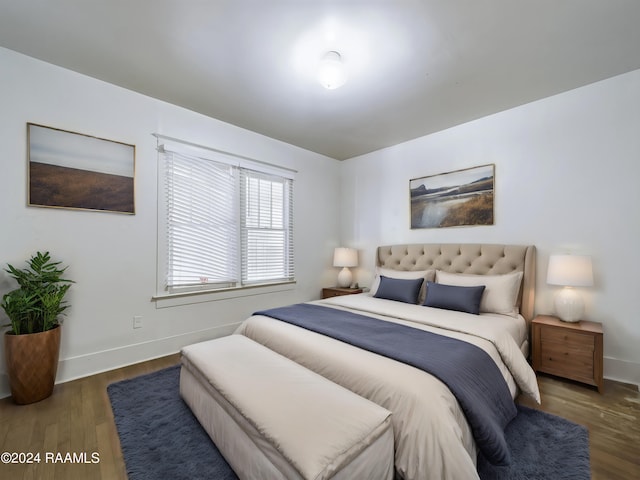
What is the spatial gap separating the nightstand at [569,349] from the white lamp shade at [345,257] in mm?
2300

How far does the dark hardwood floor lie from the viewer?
4.75 ft

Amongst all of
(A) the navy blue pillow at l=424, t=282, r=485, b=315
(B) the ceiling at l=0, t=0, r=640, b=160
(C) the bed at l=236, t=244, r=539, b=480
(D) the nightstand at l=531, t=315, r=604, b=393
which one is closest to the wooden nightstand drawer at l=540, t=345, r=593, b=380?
(D) the nightstand at l=531, t=315, r=604, b=393

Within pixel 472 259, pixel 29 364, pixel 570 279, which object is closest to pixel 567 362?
pixel 570 279

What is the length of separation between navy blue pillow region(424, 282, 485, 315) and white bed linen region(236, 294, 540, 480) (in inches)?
6.4

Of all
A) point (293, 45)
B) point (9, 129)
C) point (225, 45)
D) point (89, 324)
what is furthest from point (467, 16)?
point (89, 324)

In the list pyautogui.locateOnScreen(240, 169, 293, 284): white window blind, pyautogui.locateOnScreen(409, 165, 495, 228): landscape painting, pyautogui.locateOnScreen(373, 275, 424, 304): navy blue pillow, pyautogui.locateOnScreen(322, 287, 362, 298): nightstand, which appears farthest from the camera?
pyautogui.locateOnScreen(322, 287, 362, 298): nightstand

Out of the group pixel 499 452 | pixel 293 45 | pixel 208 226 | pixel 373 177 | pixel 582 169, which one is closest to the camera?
pixel 499 452

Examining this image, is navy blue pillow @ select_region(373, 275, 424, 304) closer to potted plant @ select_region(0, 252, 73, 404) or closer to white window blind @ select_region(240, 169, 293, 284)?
white window blind @ select_region(240, 169, 293, 284)

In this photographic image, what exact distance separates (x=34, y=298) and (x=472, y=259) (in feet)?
13.0

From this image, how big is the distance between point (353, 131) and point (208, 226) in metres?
2.14

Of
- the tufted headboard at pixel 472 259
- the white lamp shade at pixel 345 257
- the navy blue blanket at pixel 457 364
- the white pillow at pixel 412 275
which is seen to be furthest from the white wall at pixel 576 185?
the navy blue blanket at pixel 457 364

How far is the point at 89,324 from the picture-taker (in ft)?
8.18

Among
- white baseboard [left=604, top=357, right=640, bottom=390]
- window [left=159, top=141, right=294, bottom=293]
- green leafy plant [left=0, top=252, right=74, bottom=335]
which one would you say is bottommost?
white baseboard [left=604, top=357, right=640, bottom=390]

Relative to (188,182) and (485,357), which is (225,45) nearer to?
(188,182)
